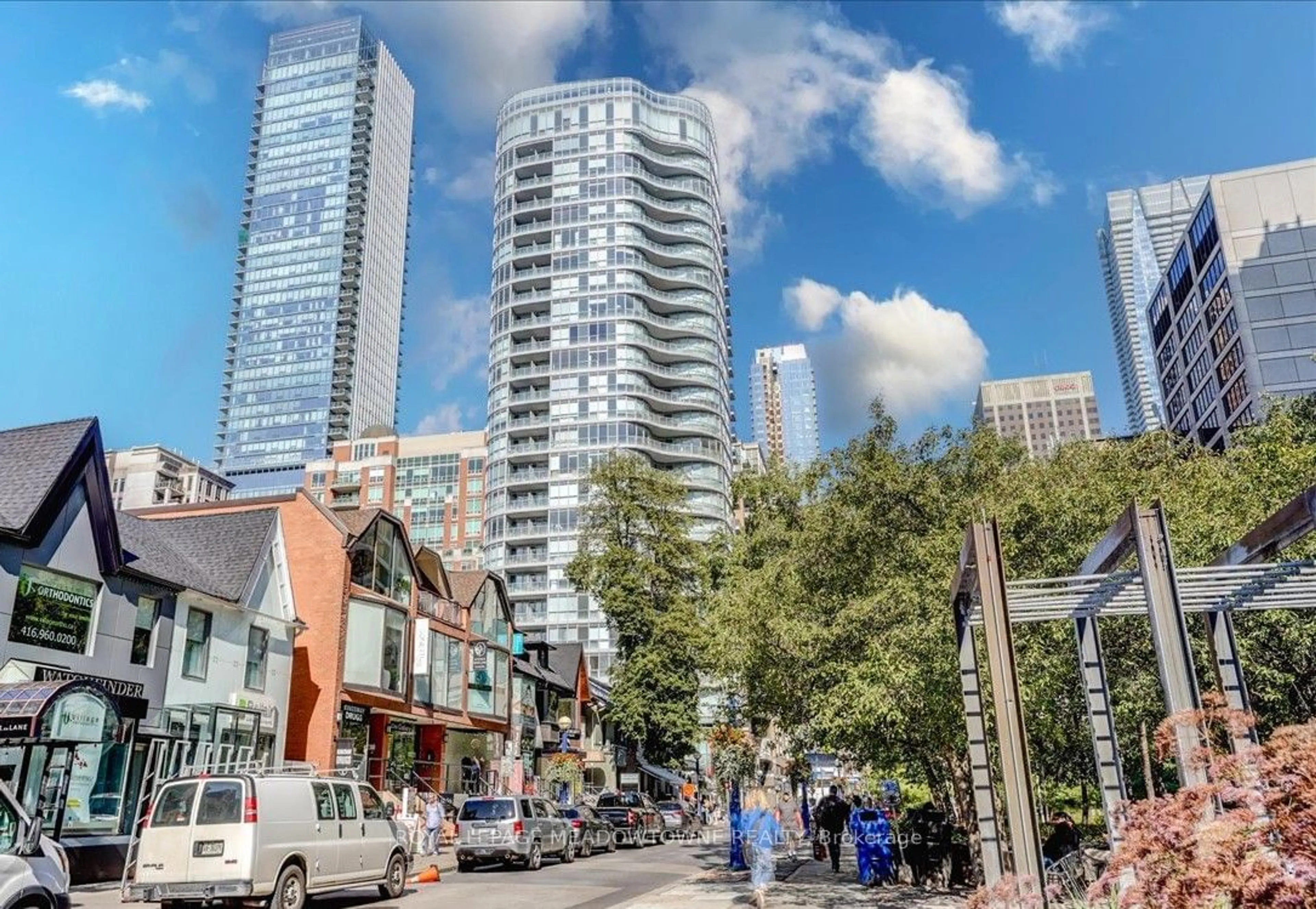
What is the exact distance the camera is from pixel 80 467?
20.9 meters

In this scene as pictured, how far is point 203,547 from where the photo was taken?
1129 inches

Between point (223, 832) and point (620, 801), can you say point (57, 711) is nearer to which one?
point (223, 832)

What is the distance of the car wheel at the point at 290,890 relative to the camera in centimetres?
1323

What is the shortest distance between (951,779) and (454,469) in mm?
109757

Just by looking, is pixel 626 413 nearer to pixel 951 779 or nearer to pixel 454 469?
pixel 454 469

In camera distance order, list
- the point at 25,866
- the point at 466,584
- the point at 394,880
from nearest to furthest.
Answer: the point at 25,866, the point at 394,880, the point at 466,584

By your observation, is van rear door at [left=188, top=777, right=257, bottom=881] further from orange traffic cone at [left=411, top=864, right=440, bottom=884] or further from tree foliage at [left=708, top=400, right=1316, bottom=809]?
tree foliage at [left=708, top=400, right=1316, bottom=809]

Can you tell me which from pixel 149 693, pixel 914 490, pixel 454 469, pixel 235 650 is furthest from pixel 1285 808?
pixel 454 469

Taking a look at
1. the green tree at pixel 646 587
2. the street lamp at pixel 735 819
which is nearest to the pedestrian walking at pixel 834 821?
the street lamp at pixel 735 819

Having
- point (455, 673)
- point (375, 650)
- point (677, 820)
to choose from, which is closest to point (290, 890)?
point (375, 650)

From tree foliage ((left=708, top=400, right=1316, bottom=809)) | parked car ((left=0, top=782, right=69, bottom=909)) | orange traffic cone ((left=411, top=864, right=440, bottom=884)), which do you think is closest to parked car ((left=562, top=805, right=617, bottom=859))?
orange traffic cone ((left=411, top=864, right=440, bottom=884))

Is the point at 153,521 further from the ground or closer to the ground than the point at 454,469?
closer to the ground

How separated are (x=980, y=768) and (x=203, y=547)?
25.2m

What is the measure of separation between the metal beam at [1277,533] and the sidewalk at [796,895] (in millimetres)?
7030
